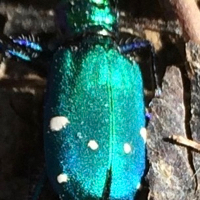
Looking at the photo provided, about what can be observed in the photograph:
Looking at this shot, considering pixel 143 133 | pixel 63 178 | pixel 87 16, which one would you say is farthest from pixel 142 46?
pixel 63 178

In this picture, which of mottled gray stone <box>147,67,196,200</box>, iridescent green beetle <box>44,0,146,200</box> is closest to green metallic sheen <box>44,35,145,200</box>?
iridescent green beetle <box>44,0,146,200</box>

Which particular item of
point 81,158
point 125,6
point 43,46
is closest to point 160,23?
point 125,6

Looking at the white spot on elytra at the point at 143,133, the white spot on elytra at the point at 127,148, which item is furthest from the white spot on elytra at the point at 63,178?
the white spot on elytra at the point at 143,133

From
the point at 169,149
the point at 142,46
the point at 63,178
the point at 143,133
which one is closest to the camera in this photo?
the point at 63,178

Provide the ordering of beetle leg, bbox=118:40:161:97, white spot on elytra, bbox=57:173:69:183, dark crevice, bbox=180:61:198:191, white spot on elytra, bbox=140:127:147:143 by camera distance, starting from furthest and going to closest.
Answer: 1. beetle leg, bbox=118:40:161:97
2. dark crevice, bbox=180:61:198:191
3. white spot on elytra, bbox=140:127:147:143
4. white spot on elytra, bbox=57:173:69:183

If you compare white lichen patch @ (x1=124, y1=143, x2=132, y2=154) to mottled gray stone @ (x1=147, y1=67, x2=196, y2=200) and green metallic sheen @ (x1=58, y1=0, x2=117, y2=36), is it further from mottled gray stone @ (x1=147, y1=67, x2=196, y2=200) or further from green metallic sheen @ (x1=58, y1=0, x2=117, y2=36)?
green metallic sheen @ (x1=58, y1=0, x2=117, y2=36)

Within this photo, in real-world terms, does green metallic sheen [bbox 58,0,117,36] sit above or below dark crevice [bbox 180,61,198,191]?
above

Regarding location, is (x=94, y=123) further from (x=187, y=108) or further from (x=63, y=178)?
(x=187, y=108)
